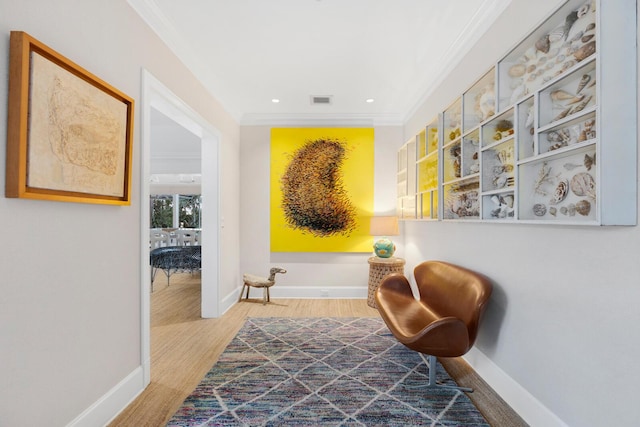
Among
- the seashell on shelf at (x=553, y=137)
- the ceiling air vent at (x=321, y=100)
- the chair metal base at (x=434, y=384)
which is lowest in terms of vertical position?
the chair metal base at (x=434, y=384)

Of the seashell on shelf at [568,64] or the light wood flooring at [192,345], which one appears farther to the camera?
the light wood flooring at [192,345]

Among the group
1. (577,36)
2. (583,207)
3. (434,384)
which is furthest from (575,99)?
(434,384)

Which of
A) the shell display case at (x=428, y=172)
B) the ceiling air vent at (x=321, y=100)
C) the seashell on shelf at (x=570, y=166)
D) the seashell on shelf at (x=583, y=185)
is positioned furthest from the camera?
the ceiling air vent at (x=321, y=100)

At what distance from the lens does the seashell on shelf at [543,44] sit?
4.98 ft

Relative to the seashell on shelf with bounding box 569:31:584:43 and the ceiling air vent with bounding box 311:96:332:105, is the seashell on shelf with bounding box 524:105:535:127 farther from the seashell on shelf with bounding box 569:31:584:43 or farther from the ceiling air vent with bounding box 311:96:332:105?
the ceiling air vent with bounding box 311:96:332:105

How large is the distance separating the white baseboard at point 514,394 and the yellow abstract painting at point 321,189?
2173mm

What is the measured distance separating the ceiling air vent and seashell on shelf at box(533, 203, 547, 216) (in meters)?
2.69

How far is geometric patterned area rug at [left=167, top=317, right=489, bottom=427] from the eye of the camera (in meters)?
1.78

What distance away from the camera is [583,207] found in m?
1.31

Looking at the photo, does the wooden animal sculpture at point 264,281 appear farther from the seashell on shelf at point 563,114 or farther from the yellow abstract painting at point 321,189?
the seashell on shelf at point 563,114

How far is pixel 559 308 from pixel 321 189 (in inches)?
121

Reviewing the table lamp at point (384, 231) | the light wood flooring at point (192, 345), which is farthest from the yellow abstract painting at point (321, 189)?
the light wood flooring at point (192, 345)

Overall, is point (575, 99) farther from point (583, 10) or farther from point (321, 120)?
point (321, 120)

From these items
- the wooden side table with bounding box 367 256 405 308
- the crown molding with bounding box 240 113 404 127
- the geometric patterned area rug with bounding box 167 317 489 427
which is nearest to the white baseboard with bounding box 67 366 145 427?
the geometric patterned area rug with bounding box 167 317 489 427
